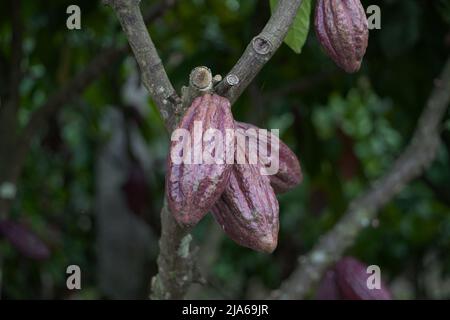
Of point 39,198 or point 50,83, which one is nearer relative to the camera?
point 50,83

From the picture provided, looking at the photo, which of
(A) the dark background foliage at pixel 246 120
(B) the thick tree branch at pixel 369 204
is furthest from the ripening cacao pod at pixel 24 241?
(B) the thick tree branch at pixel 369 204

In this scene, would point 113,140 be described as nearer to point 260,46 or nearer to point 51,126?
point 51,126

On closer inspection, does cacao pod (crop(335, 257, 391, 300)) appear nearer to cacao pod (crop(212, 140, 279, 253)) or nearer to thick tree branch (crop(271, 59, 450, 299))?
thick tree branch (crop(271, 59, 450, 299))

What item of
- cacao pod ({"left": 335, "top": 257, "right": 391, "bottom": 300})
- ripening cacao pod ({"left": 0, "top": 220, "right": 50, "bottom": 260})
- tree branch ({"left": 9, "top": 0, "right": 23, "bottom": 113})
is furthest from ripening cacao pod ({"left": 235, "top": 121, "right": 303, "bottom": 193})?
tree branch ({"left": 9, "top": 0, "right": 23, "bottom": 113})

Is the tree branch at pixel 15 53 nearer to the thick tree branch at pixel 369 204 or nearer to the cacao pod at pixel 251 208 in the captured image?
the thick tree branch at pixel 369 204

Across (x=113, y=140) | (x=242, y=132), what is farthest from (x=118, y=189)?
(x=242, y=132)

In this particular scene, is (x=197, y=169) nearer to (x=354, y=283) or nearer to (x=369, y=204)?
(x=354, y=283)
